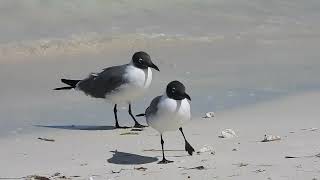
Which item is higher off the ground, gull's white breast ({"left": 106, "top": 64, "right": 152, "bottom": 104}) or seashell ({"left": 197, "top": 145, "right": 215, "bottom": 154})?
gull's white breast ({"left": 106, "top": 64, "right": 152, "bottom": 104})

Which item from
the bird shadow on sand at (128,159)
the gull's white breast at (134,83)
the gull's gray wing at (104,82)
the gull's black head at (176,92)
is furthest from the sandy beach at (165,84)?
the gull's black head at (176,92)

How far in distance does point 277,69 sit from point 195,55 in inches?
68.8

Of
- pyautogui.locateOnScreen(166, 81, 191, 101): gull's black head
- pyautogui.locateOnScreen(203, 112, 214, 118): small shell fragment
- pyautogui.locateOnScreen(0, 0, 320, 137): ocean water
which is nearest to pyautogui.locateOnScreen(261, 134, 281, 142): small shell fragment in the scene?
pyautogui.locateOnScreen(166, 81, 191, 101): gull's black head

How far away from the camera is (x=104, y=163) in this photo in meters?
7.16

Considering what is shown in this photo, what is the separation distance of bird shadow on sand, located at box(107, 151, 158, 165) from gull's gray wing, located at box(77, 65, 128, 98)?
4.93 feet

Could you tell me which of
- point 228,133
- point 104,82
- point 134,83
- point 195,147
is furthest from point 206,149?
point 104,82

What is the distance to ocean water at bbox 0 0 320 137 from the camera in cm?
986

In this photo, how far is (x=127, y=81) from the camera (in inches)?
346

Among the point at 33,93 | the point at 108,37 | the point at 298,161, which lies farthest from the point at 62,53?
the point at 298,161

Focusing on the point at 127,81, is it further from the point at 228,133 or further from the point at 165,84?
the point at 165,84

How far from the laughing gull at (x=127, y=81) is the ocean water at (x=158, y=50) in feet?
→ 1.14

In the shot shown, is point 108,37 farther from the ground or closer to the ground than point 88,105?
farther from the ground

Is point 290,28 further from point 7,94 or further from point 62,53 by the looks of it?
point 7,94

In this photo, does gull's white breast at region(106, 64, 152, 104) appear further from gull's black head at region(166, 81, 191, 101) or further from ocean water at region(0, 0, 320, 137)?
gull's black head at region(166, 81, 191, 101)
